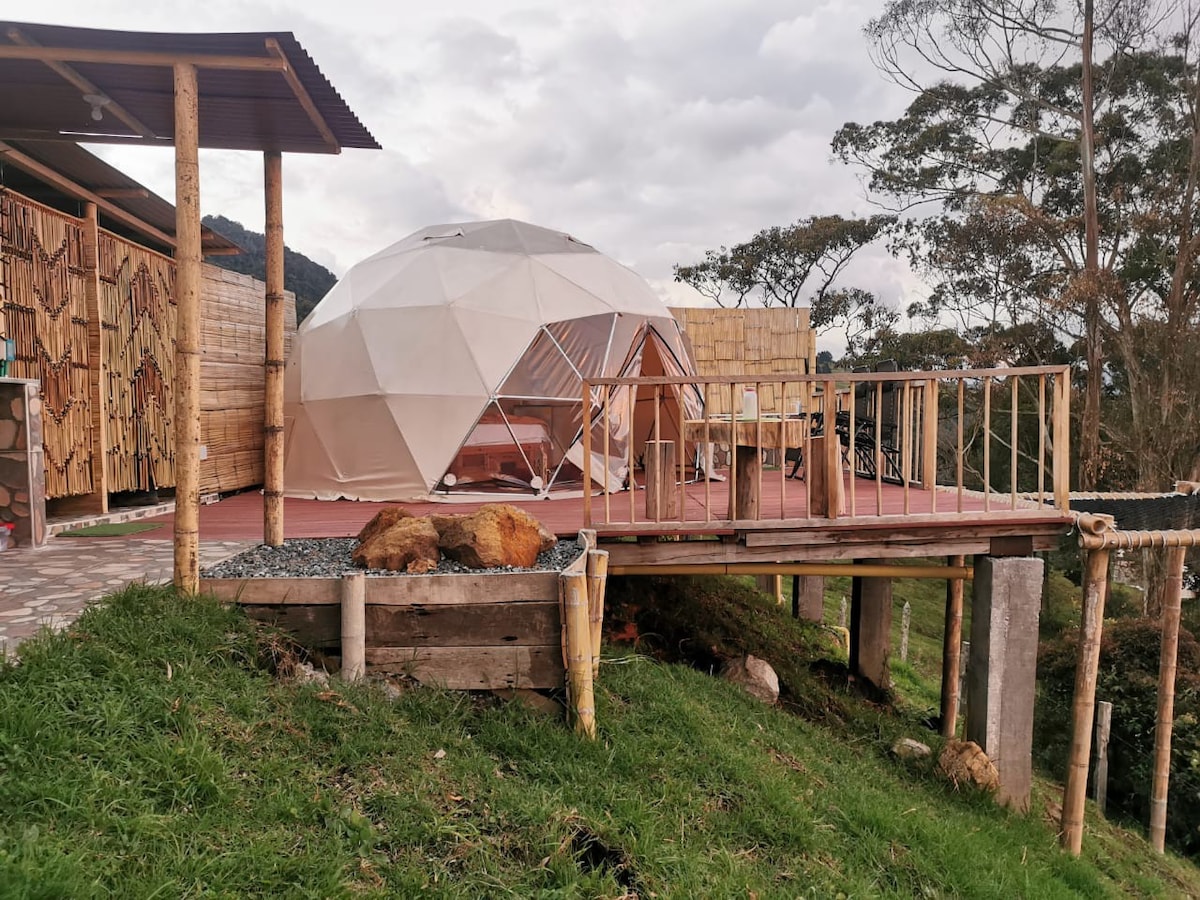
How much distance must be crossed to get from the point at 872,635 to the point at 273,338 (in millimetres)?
7483

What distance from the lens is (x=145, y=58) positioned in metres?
4.04

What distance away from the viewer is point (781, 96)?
1507 cm

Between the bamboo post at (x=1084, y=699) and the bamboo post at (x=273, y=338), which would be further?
the bamboo post at (x=1084, y=699)

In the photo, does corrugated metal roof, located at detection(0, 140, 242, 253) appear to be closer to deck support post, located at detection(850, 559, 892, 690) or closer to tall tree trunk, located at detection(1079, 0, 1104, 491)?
deck support post, located at detection(850, 559, 892, 690)

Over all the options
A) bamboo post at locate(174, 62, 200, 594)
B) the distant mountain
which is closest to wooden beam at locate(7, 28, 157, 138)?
bamboo post at locate(174, 62, 200, 594)

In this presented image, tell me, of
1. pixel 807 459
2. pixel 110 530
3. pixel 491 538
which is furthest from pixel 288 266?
pixel 807 459

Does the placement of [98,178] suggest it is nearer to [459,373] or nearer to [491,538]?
[459,373]

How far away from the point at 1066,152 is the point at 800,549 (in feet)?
51.6

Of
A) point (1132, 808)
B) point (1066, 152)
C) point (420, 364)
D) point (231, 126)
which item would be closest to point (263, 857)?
point (231, 126)

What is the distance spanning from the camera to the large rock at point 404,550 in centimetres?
454

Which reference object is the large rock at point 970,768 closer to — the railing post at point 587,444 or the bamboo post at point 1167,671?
the bamboo post at point 1167,671

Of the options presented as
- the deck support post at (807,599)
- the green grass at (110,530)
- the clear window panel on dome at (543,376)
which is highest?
the clear window panel on dome at (543,376)

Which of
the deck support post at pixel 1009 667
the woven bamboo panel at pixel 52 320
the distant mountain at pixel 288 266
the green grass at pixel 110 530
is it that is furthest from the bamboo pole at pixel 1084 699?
the distant mountain at pixel 288 266

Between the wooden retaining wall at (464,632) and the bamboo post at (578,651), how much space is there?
11cm
